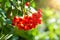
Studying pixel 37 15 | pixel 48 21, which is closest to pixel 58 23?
pixel 48 21

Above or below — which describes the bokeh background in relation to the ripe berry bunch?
above

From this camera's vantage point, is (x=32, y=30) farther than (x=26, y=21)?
Yes

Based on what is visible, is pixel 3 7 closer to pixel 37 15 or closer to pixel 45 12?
pixel 37 15

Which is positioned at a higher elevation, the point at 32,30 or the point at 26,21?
the point at 32,30

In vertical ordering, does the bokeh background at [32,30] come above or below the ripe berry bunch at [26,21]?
above
